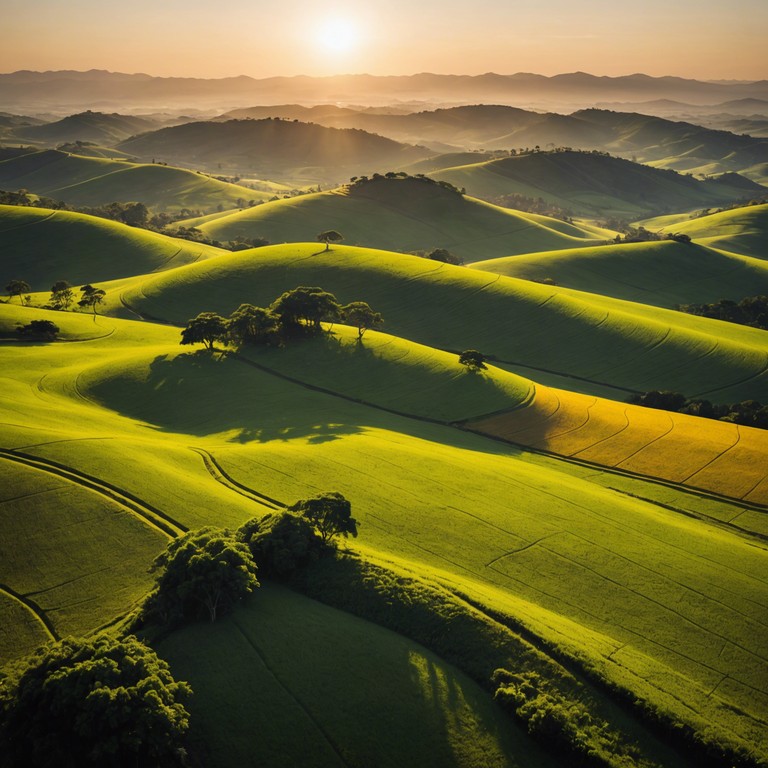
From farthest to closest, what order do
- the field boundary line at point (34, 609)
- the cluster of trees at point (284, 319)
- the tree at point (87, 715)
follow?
the cluster of trees at point (284, 319) → the field boundary line at point (34, 609) → the tree at point (87, 715)

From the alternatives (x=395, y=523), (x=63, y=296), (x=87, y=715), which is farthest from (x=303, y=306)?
(x=87, y=715)

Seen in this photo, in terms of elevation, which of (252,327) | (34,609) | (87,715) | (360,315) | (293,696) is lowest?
(293,696)

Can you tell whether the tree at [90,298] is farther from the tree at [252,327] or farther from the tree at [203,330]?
the tree at [252,327]

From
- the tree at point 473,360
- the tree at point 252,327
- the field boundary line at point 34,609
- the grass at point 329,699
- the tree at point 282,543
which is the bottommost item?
the grass at point 329,699

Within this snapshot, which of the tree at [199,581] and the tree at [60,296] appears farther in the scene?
the tree at [60,296]

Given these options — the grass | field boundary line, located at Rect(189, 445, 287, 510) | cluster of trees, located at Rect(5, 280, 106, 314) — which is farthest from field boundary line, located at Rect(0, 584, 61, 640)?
cluster of trees, located at Rect(5, 280, 106, 314)

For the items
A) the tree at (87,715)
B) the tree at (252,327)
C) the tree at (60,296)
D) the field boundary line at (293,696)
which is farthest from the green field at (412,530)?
the tree at (60,296)

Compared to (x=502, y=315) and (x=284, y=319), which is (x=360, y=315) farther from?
(x=502, y=315)
